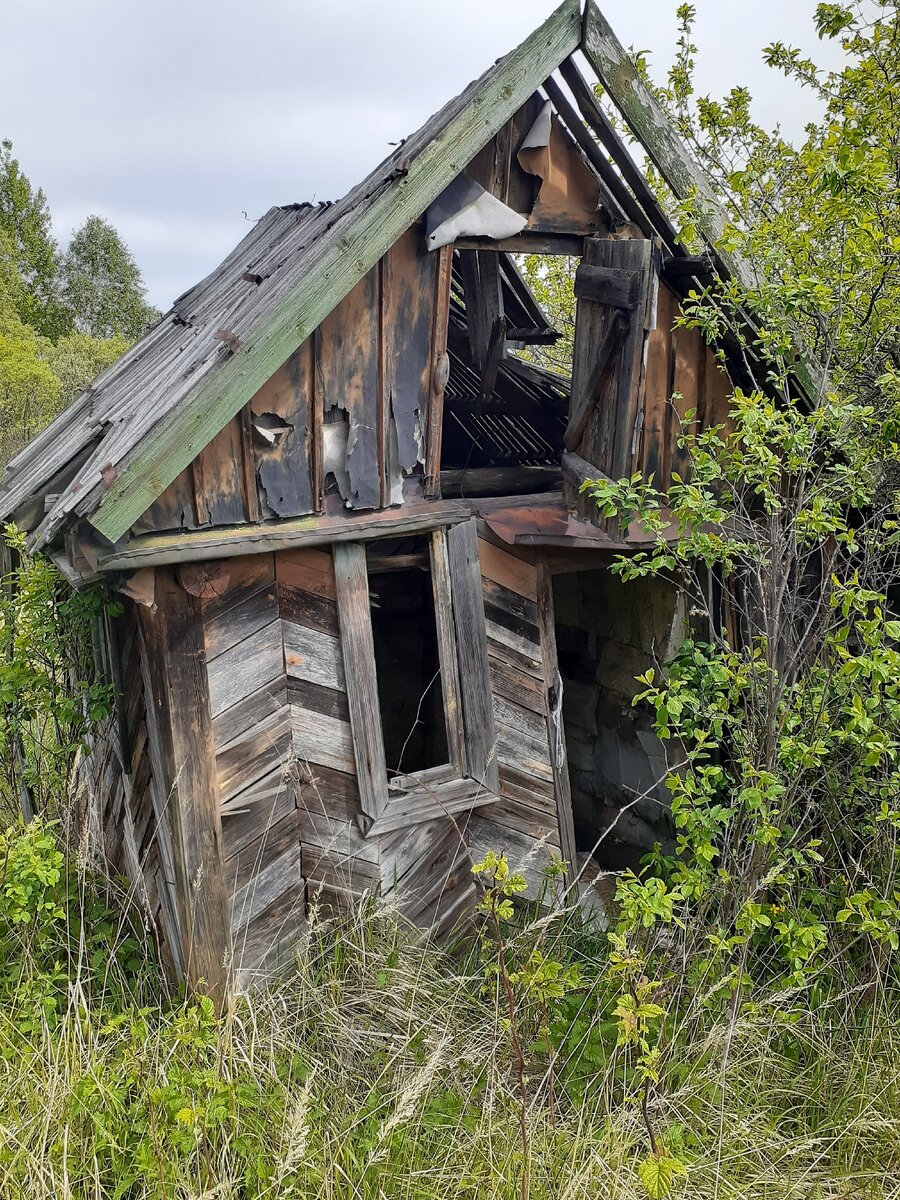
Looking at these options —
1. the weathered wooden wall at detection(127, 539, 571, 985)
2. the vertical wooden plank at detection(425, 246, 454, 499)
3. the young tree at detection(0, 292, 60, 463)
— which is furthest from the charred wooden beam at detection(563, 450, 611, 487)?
the young tree at detection(0, 292, 60, 463)

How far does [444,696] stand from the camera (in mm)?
4434

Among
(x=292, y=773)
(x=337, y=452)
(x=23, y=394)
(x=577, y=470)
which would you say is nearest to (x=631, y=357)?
(x=577, y=470)

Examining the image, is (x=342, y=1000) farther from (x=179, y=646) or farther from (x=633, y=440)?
(x=633, y=440)

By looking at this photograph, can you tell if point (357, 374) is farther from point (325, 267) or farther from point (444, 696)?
point (444, 696)

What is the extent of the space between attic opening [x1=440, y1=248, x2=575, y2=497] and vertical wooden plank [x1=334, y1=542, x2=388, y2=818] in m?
1.63

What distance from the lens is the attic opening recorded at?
5.89 m

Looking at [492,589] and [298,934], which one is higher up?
[492,589]

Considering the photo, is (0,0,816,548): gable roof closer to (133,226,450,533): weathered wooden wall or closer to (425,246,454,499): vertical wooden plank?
(133,226,450,533): weathered wooden wall

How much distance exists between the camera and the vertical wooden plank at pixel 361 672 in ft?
13.2

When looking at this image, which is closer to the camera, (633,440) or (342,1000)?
Result: (342,1000)

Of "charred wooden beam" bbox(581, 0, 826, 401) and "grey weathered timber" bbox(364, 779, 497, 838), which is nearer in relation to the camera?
"charred wooden beam" bbox(581, 0, 826, 401)

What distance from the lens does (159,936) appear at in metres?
4.32

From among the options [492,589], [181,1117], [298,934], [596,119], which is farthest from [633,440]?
[181,1117]

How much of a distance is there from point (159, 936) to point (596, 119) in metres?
4.44
